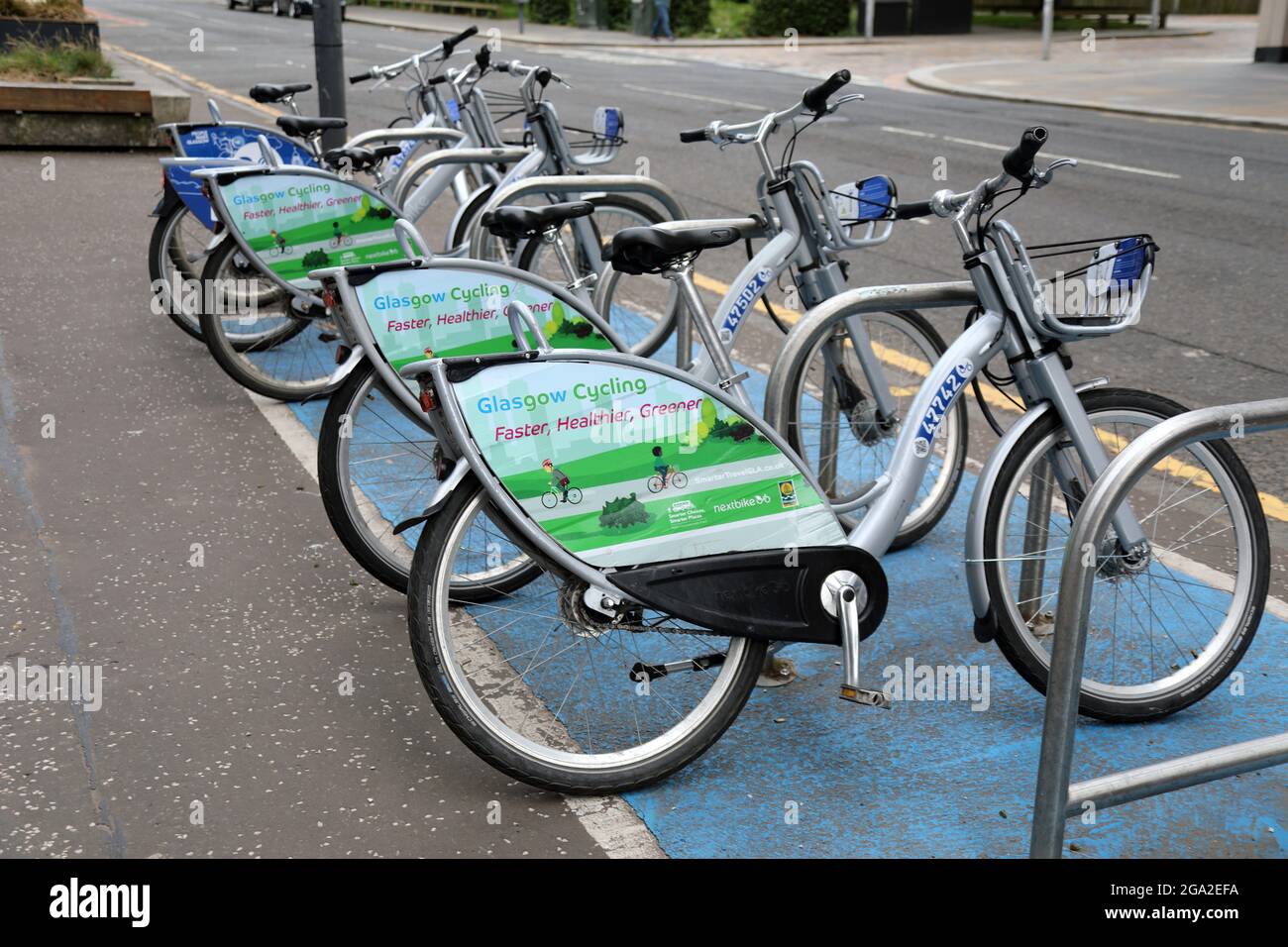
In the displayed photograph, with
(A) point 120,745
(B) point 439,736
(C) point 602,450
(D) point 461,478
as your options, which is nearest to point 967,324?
(C) point 602,450

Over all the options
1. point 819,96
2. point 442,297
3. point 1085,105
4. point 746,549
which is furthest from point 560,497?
point 1085,105

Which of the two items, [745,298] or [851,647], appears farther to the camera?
[745,298]

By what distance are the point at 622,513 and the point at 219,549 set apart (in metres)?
1.96

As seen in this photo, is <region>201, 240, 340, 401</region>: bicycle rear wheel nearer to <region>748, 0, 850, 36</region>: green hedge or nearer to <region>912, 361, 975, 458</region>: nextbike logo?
<region>912, 361, 975, 458</region>: nextbike logo

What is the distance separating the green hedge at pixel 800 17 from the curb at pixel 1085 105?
8.61m

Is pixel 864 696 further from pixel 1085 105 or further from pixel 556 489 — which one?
pixel 1085 105

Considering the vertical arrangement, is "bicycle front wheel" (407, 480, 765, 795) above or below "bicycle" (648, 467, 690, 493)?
below

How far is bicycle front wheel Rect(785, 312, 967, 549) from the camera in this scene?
4.71 m

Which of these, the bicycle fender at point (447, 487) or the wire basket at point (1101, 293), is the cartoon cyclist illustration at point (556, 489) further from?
the wire basket at point (1101, 293)

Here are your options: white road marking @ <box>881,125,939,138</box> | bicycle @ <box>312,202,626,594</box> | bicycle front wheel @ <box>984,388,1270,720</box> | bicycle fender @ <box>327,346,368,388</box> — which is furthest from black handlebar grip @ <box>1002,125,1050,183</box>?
white road marking @ <box>881,125,939,138</box>

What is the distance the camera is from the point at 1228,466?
12.1ft

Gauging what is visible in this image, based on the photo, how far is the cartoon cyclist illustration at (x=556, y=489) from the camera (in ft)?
11.0

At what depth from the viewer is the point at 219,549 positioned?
15.8 feet

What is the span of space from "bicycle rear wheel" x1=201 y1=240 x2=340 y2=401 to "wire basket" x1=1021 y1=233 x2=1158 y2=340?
316cm
